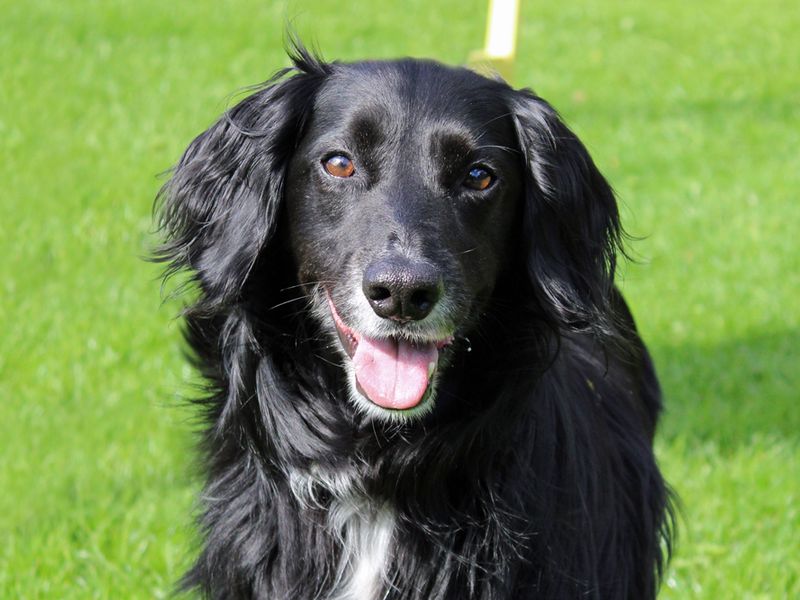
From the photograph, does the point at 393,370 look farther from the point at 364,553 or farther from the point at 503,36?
the point at 503,36

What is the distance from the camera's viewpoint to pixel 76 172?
29.0 ft

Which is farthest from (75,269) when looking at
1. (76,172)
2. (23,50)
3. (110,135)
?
(23,50)

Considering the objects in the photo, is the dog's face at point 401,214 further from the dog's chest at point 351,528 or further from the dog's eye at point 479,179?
the dog's chest at point 351,528

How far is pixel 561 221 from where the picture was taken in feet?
10.7

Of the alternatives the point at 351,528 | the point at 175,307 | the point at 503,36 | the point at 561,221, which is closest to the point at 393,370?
the point at 351,528

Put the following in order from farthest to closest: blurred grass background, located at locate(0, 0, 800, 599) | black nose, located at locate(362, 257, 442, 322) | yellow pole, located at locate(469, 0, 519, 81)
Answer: yellow pole, located at locate(469, 0, 519, 81) < blurred grass background, located at locate(0, 0, 800, 599) < black nose, located at locate(362, 257, 442, 322)

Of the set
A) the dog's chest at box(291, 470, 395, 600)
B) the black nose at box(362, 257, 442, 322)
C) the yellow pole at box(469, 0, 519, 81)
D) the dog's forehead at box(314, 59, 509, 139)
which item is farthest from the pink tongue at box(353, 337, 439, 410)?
the yellow pole at box(469, 0, 519, 81)

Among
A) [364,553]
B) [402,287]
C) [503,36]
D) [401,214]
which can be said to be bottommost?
[364,553]

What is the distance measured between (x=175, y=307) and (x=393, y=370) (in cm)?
412

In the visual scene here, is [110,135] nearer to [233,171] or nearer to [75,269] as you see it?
[75,269]

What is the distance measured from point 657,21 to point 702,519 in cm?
1244

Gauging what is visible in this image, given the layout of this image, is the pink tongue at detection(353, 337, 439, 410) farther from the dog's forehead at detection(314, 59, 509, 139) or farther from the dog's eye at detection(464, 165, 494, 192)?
the dog's forehead at detection(314, 59, 509, 139)

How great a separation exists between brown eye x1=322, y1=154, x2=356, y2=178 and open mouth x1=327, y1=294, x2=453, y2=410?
1.28ft

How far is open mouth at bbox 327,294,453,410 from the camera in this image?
9.63 ft
